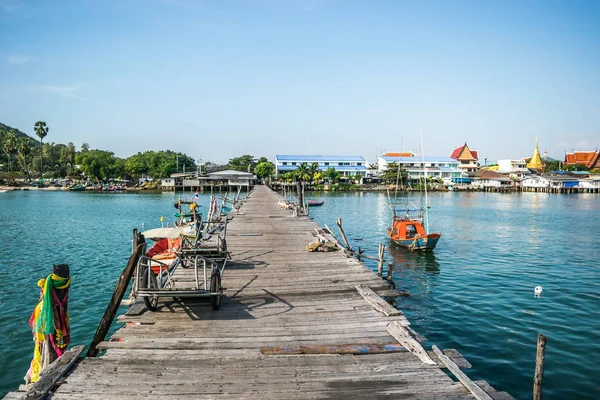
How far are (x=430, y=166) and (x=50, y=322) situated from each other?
12437cm

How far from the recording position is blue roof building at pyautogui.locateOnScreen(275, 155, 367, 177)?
398ft

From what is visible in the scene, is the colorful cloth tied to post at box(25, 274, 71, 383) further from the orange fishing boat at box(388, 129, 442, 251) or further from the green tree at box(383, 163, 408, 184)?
the green tree at box(383, 163, 408, 184)

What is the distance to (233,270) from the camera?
1332 centimetres

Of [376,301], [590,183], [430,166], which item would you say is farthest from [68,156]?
[590,183]

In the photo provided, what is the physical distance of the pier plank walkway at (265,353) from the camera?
19.5 feet

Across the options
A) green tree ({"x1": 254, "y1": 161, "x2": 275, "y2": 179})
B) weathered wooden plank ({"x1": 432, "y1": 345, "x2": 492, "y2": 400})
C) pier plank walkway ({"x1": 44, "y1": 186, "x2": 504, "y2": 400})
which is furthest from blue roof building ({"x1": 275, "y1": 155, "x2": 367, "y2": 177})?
weathered wooden plank ({"x1": 432, "y1": 345, "x2": 492, "y2": 400})

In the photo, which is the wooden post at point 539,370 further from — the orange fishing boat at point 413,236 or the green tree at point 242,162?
the green tree at point 242,162

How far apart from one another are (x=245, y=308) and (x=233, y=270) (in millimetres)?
3686

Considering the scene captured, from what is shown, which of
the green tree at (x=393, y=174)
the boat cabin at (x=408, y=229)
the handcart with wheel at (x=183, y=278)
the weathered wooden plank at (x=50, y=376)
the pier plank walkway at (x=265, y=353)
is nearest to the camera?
the weathered wooden plank at (x=50, y=376)

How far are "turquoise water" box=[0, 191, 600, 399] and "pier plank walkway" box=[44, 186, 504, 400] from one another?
15.7 ft

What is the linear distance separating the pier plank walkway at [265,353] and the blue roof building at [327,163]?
109m

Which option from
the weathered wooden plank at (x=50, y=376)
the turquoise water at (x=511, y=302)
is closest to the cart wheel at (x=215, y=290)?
the weathered wooden plank at (x=50, y=376)

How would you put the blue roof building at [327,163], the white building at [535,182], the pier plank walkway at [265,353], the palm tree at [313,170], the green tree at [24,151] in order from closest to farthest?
the pier plank walkway at [265,353] → the white building at [535,182] → the palm tree at [313,170] → the green tree at [24,151] → the blue roof building at [327,163]

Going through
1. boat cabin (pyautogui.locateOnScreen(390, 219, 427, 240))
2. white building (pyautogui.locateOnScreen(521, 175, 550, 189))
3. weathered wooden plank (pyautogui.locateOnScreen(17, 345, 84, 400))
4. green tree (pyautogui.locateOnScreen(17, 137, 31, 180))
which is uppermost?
green tree (pyautogui.locateOnScreen(17, 137, 31, 180))
